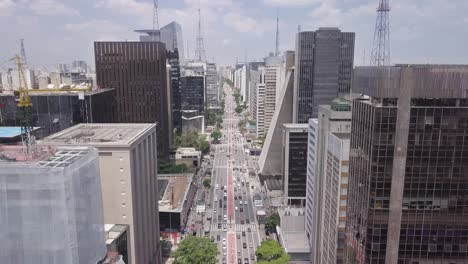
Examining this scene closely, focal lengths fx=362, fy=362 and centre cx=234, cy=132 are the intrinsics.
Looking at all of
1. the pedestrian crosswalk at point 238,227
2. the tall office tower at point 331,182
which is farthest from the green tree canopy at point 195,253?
the pedestrian crosswalk at point 238,227

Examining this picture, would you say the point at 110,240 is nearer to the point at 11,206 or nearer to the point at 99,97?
the point at 11,206

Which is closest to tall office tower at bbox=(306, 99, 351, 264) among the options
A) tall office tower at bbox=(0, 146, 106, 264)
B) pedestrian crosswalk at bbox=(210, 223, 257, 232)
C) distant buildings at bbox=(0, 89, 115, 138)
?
pedestrian crosswalk at bbox=(210, 223, 257, 232)

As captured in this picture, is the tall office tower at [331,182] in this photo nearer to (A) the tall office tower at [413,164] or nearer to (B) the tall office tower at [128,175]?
(A) the tall office tower at [413,164]

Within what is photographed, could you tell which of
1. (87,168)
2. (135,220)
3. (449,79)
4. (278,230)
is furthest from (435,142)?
(278,230)

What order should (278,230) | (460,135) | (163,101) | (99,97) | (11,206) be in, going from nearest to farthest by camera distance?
1. (11,206)
2. (460,135)
3. (99,97)
4. (278,230)
5. (163,101)

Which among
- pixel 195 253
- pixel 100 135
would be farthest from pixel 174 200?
pixel 100 135

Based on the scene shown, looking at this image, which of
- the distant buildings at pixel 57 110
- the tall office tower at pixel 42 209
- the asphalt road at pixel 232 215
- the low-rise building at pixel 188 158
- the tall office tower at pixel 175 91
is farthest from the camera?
the tall office tower at pixel 175 91
